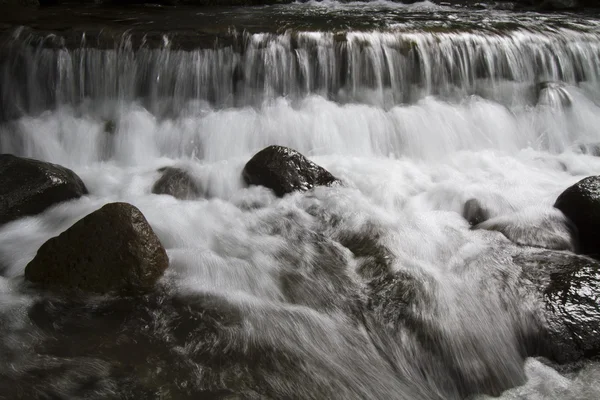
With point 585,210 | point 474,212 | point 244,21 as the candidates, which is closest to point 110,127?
point 244,21

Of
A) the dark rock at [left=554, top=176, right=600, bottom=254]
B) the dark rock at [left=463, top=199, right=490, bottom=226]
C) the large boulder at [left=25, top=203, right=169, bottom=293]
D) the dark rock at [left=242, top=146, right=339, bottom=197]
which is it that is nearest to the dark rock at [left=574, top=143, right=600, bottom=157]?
the dark rock at [left=554, top=176, right=600, bottom=254]

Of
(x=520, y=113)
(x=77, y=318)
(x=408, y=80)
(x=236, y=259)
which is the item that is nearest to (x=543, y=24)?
(x=520, y=113)

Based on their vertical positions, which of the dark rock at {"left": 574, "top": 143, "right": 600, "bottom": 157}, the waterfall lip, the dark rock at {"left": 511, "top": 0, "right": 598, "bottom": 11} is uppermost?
the dark rock at {"left": 511, "top": 0, "right": 598, "bottom": 11}

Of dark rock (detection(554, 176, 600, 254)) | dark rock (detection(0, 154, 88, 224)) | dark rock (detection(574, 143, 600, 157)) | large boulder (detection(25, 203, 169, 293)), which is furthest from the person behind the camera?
dark rock (detection(574, 143, 600, 157))

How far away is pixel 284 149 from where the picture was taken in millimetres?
5125

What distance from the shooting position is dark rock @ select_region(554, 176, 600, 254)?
14.0 feet

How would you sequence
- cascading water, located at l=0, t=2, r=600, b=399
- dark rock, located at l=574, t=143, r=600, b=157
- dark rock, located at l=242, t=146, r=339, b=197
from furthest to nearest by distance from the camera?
dark rock, located at l=574, t=143, r=600, b=157 → dark rock, located at l=242, t=146, r=339, b=197 → cascading water, located at l=0, t=2, r=600, b=399

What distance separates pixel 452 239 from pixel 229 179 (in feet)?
7.57

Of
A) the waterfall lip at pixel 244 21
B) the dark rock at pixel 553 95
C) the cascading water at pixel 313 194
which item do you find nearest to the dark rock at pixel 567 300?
the cascading water at pixel 313 194

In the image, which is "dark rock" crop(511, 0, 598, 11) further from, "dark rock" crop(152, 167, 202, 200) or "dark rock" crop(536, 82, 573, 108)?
"dark rock" crop(152, 167, 202, 200)

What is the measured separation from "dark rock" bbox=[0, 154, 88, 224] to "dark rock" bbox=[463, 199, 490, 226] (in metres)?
3.69

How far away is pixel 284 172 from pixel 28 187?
2.28 meters

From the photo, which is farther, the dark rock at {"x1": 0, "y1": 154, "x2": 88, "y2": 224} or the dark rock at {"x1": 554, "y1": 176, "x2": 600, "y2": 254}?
the dark rock at {"x1": 0, "y1": 154, "x2": 88, "y2": 224}

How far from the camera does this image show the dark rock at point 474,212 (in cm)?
482
